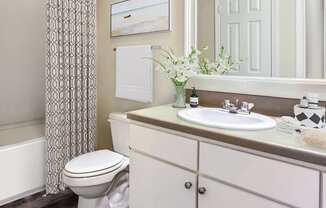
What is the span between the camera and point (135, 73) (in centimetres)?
201

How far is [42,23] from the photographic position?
2.38 metres

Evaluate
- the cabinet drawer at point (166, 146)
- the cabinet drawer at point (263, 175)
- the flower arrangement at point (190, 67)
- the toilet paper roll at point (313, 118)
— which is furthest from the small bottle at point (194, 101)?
the toilet paper roll at point (313, 118)

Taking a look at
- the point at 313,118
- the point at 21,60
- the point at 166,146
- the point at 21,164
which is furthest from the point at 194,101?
the point at 21,60

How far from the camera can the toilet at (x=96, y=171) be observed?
63.4 inches

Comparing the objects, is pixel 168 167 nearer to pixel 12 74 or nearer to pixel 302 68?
pixel 302 68

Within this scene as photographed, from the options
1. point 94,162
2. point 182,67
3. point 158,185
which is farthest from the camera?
point 94,162

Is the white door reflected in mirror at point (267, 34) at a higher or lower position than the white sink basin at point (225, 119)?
higher

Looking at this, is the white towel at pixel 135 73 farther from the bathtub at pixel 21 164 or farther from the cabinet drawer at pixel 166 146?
the bathtub at pixel 21 164

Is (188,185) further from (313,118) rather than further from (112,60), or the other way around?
(112,60)

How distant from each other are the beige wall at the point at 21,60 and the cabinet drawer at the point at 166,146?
1405 mm

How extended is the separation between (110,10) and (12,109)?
3.94 feet

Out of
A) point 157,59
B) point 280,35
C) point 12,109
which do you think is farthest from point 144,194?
point 12,109

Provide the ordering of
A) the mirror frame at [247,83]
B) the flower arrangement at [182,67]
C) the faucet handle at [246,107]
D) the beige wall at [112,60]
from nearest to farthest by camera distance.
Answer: the mirror frame at [247,83] < the faucet handle at [246,107] < the flower arrangement at [182,67] < the beige wall at [112,60]

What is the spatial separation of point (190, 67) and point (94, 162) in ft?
2.91
